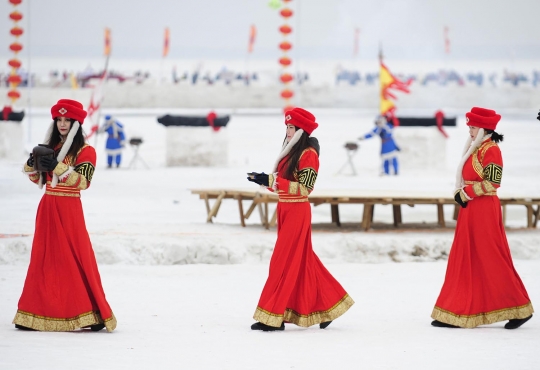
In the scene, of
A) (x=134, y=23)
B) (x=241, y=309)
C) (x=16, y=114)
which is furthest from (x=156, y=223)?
(x=134, y=23)

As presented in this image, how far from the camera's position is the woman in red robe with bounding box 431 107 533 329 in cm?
741

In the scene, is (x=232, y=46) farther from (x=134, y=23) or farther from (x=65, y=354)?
(x=65, y=354)

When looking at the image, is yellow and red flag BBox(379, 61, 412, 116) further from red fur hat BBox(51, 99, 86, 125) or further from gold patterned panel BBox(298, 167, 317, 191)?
red fur hat BBox(51, 99, 86, 125)

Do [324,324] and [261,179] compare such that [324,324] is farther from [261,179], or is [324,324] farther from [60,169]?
[60,169]

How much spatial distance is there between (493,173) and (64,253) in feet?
8.96

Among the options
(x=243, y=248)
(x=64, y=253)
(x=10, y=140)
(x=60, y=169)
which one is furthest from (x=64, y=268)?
(x=10, y=140)

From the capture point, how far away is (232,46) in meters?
120

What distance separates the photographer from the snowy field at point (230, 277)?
21.0 feet

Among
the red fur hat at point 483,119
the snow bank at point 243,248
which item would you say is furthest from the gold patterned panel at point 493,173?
the snow bank at point 243,248

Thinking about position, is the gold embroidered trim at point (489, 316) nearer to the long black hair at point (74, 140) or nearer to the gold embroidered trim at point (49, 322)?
the gold embroidered trim at point (49, 322)

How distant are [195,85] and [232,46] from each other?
77.9 m

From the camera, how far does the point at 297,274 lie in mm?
7207

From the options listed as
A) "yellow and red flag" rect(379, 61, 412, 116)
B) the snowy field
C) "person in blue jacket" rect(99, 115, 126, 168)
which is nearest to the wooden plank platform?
the snowy field

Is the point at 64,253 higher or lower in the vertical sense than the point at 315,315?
higher
